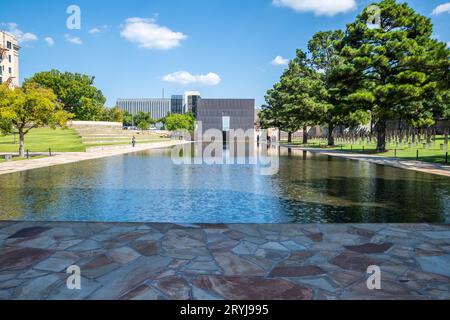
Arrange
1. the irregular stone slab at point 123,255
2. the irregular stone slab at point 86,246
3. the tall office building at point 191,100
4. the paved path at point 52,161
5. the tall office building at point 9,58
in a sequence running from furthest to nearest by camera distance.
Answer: the tall office building at point 191,100 → the tall office building at point 9,58 → the paved path at point 52,161 → the irregular stone slab at point 86,246 → the irregular stone slab at point 123,255

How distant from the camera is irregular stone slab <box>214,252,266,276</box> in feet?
14.4

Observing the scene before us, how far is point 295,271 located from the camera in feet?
14.6

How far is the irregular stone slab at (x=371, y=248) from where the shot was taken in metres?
5.19

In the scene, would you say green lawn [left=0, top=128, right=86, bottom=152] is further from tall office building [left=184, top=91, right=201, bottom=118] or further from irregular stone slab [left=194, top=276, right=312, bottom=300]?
tall office building [left=184, top=91, right=201, bottom=118]

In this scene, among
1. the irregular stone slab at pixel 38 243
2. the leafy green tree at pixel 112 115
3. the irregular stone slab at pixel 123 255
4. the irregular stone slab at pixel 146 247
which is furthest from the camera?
the leafy green tree at pixel 112 115

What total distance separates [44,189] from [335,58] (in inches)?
1716

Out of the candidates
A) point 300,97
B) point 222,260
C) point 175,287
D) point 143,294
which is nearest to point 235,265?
point 222,260

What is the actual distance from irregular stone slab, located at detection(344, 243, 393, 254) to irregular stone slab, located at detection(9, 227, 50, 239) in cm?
560

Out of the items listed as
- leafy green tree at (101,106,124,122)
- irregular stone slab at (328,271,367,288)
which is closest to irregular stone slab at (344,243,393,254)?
irregular stone slab at (328,271,367,288)

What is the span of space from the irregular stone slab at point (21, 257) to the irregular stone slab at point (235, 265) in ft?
8.70

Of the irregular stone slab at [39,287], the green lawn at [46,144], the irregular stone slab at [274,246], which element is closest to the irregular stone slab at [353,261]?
the irregular stone slab at [274,246]

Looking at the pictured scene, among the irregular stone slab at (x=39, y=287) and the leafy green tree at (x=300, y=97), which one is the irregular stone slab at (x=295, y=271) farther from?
the leafy green tree at (x=300, y=97)

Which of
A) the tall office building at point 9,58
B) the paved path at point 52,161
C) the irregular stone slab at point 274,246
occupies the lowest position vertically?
the irregular stone slab at point 274,246

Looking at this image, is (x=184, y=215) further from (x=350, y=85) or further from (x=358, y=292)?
(x=350, y=85)
